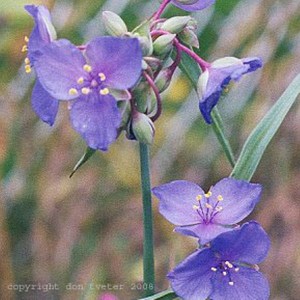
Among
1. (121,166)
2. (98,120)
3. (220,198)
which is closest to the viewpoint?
(98,120)

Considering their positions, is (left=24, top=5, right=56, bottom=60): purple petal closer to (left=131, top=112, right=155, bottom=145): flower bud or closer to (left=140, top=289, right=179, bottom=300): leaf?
(left=131, top=112, right=155, bottom=145): flower bud

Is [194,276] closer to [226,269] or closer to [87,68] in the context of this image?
[226,269]

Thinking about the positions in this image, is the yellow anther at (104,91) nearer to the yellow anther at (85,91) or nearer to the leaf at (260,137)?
the yellow anther at (85,91)

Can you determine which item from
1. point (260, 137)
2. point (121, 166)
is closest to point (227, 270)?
point (260, 137)

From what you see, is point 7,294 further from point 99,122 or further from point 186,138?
point 99,122

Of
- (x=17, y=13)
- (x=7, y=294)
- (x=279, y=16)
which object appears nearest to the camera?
(x=17, y=13)

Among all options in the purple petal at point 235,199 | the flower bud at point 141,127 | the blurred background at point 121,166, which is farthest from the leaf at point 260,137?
the blurred background at point 121,166

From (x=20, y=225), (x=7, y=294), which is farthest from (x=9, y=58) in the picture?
(x=7, y=294)
